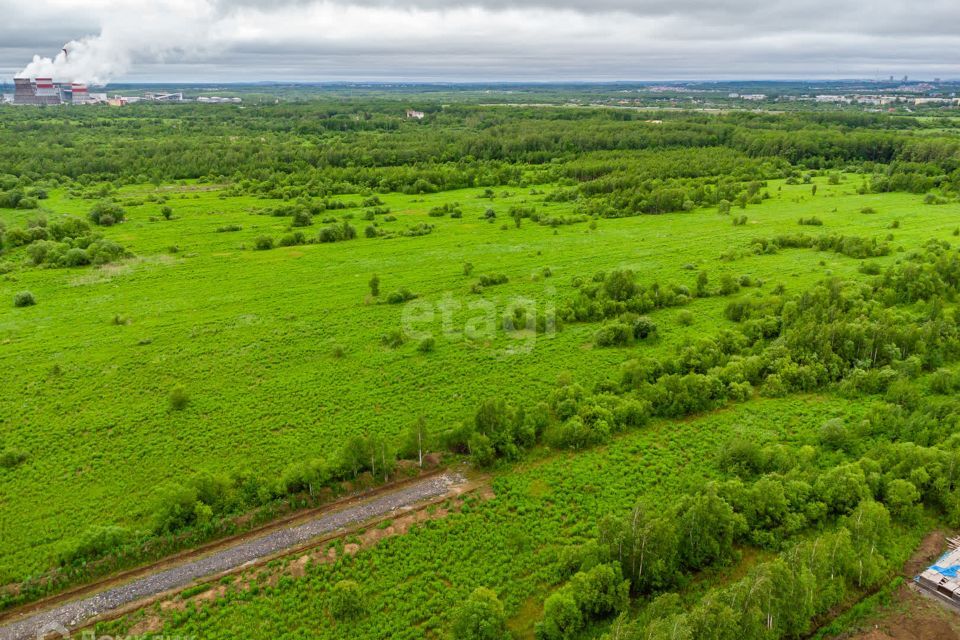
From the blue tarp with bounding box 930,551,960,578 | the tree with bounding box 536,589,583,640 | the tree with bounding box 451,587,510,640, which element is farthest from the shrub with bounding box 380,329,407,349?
the blue tarp with bounding box 930,551,960,578

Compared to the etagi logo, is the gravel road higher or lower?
higher

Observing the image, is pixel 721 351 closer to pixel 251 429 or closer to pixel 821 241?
pixel 251 429

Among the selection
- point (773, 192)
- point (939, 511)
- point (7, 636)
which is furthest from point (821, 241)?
point (7, 636)

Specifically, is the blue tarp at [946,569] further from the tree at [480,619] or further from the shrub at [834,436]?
the tree at [480,619]

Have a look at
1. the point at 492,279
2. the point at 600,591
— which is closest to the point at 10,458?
the point at 600,591

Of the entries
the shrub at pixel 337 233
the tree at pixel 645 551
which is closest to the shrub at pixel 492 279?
the shrub at pixel 337 233

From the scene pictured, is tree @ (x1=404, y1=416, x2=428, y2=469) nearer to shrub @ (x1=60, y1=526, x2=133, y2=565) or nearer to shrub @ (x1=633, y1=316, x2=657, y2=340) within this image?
shrub @ (x1=60, y1=526, x2=133, y2=565)

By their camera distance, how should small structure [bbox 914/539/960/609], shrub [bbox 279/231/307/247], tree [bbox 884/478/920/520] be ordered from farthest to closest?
shrub [bbox 279/231/307/247] → tree [bbox 884/478/920/520] → small structure [bbox 914/539/960/609]
